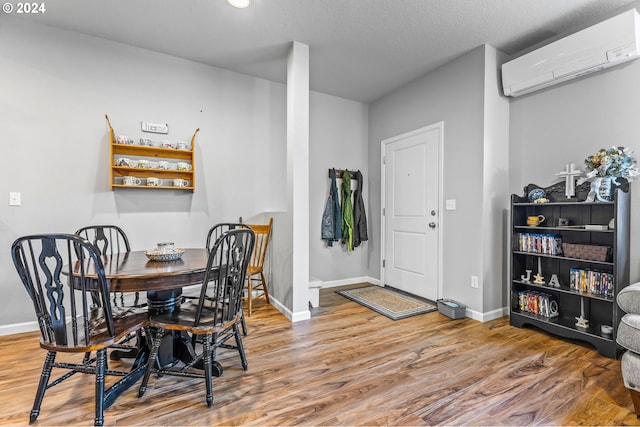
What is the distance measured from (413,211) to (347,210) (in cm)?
89

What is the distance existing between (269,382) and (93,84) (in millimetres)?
3000

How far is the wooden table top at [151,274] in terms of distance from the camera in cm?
156

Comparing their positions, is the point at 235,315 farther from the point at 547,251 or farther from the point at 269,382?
the point at 547,251

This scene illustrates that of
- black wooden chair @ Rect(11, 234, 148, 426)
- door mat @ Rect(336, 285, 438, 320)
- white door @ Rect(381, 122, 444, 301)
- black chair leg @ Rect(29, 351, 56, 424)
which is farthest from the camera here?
white door @ Rect(381, 122, 444, 301)

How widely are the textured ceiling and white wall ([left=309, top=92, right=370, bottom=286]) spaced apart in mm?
915

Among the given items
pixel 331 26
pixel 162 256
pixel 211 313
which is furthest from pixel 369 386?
pixel 331 26

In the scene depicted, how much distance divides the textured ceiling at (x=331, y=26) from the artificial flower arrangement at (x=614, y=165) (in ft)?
3.78

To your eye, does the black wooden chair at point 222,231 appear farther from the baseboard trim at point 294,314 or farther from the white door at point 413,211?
the white door at point 413,211

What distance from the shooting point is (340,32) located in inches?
108

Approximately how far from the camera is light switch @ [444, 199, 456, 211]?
3.20 meters

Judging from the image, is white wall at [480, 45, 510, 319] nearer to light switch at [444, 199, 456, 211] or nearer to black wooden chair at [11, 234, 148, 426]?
light switch at [444, 199, 456, 211]

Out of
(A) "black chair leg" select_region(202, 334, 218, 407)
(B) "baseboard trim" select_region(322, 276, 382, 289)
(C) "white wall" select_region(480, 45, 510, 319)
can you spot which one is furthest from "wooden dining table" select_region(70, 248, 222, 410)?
(C) "white wall" select_region(480, 45, 510, 319)

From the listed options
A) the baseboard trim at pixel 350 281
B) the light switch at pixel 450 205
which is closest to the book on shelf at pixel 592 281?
the light switch at pixel 450 205

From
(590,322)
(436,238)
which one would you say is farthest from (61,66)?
(590,322)
